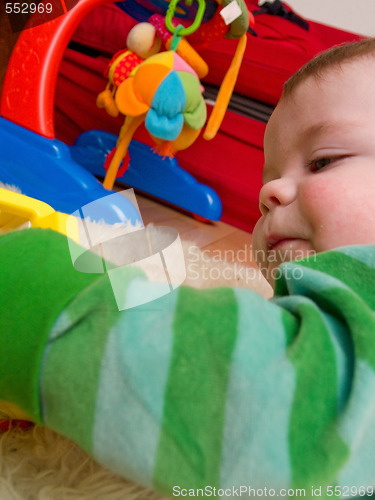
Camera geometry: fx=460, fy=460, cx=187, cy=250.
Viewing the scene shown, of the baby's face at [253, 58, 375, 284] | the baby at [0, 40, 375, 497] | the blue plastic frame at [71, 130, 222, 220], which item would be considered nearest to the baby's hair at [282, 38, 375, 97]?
the baby's face at [253, 58, 375, 284]

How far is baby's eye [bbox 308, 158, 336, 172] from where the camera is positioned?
1.64 ft

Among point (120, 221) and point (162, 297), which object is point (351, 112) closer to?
point (162, 297)

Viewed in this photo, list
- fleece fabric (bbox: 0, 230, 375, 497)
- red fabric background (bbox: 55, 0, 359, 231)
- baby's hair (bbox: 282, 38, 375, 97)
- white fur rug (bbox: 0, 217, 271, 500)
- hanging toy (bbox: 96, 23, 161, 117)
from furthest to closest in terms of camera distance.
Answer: red fabric background (bbox: 55, 0, 359, 231) → hanging toy (bbox: 96, 23, 161, 117) → baby's hair (bbox: 282, 38, 375, 97) → white fur rug (bbox: 0, 217, 271, 500) → fleece fabric (bbox: 0, 230, 375, 497)

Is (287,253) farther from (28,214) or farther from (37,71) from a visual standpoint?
(37,71)

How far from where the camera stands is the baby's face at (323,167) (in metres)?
0.45

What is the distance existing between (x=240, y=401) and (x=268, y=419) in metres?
0.02

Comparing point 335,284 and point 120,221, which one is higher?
point 335,284

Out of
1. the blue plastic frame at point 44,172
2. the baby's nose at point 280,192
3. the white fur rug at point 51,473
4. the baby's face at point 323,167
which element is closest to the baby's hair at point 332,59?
the baby's face at point 323,167

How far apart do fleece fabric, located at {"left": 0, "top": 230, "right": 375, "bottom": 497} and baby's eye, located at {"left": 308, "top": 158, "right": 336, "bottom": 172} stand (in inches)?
9.1

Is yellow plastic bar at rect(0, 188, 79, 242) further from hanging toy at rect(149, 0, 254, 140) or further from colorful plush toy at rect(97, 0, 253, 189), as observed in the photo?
hanging toy at rect(149, 0, 254, 140)

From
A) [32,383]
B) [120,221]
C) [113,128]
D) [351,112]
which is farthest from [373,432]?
[113,128]

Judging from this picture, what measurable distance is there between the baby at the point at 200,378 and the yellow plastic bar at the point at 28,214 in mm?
279

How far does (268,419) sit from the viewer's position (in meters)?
0.28

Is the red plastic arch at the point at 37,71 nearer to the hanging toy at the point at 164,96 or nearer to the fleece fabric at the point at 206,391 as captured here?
the hanging toy at the point at 164,96
